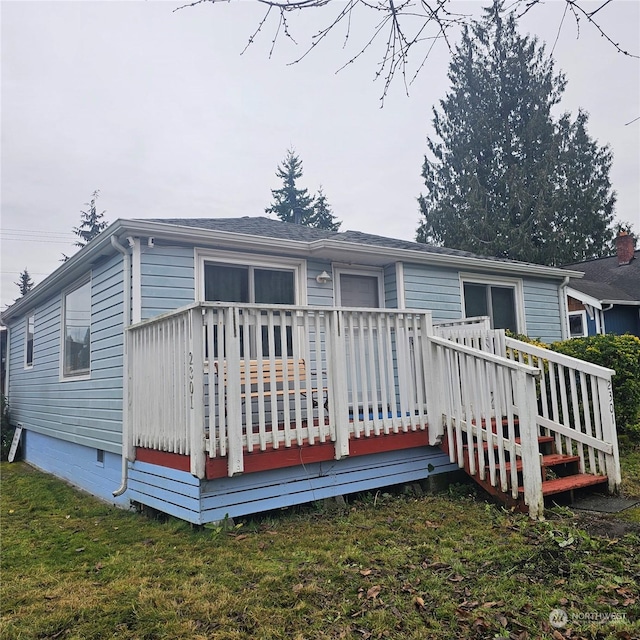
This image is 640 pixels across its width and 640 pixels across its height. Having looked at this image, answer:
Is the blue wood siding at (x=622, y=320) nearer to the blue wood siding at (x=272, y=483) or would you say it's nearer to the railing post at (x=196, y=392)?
the blue wood siding at (x=272, y=483)

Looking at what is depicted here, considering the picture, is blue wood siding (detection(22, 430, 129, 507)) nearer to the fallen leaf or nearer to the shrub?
the fallen leaf

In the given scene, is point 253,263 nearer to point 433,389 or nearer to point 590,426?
point 433,389

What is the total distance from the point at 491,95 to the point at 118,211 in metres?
26.3

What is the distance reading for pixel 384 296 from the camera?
7555 mm

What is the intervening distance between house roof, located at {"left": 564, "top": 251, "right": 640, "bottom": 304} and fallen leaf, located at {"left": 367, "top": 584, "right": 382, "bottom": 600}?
15.0 meters

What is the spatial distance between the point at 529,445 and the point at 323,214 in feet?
104

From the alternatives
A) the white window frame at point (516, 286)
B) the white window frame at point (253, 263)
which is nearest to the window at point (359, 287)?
the white window frame at point (253, 263)

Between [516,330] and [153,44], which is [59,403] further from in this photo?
[516,330]

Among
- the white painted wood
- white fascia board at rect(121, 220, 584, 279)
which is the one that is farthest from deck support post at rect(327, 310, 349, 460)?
the white painted wood

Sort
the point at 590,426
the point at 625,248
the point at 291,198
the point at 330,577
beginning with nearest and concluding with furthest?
1. the point at 330,577
2. the point at 590,426
3. the point at 625,248
4. the point at 291,198

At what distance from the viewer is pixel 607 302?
49.9ft

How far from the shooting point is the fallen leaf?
8.98 ft

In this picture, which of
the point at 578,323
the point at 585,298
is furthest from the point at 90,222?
the point at 585,298

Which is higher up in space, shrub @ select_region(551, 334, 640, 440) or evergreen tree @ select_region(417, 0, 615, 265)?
evergreen tree @ select_region(417, 0, 615, 265)
